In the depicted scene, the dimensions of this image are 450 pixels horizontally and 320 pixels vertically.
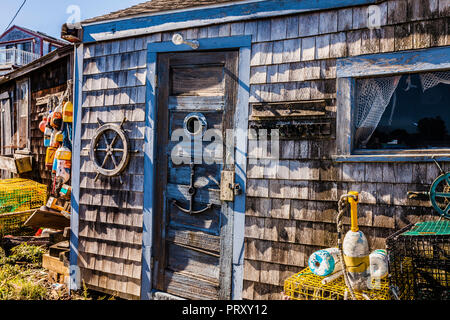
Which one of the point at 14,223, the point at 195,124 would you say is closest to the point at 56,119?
the point at 14,223

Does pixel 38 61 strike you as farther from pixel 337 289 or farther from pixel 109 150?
pixel 337 289

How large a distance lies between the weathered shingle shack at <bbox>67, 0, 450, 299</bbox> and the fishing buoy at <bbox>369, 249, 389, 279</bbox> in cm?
45

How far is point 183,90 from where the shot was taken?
442cm

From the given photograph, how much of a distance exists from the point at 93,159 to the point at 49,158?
2.56m

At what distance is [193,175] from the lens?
14.1ft

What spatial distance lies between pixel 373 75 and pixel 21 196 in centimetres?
694

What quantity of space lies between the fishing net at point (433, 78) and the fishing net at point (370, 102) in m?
0.22

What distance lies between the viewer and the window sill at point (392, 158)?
3.17 m

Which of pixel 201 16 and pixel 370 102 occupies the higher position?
pixel 201 16

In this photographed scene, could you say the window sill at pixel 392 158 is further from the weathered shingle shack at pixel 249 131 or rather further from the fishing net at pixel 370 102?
the fishing net at pixel 370 102

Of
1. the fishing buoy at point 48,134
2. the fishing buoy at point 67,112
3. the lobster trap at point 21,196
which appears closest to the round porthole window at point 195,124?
the fishing buoy at point 67,112

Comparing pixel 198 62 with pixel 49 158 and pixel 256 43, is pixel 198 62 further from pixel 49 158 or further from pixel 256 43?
pixel 49 158

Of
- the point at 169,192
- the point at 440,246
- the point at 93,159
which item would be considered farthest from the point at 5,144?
the point at 440,246

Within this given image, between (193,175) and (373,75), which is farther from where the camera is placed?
(193,175)
